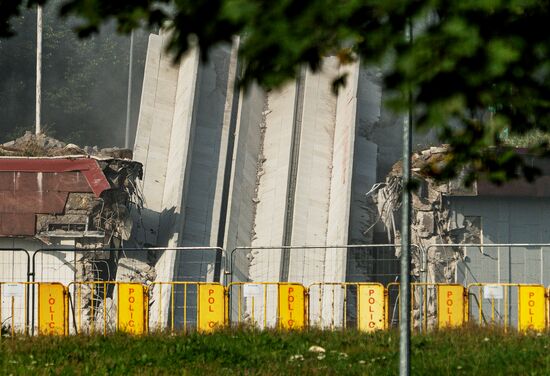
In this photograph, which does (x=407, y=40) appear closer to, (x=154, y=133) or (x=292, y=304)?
(x=292, y=304)

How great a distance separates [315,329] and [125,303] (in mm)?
3901

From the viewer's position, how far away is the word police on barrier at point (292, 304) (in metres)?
20.0

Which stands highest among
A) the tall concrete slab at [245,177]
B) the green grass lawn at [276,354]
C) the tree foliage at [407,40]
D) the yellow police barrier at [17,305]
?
the tall concrete slab at [245,177]

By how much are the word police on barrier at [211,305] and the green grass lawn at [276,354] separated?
9.10 feet

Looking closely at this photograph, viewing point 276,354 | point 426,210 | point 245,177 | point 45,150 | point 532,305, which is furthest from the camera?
point 245,177

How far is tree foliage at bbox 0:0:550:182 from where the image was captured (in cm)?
561

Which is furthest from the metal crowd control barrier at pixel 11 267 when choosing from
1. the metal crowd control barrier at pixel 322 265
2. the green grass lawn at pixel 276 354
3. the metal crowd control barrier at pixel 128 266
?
the green grass lawn at pixel 276 354

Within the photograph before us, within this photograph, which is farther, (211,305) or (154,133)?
(154,133)

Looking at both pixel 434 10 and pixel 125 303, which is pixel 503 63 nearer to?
pixel 434 10

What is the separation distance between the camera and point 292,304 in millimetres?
20094

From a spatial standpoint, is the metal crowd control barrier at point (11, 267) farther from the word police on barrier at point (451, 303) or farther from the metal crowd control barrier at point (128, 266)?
the word police on barrier at point (451, 303)

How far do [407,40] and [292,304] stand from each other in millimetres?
14411

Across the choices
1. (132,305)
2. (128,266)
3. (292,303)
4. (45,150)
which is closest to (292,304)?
(292,303)

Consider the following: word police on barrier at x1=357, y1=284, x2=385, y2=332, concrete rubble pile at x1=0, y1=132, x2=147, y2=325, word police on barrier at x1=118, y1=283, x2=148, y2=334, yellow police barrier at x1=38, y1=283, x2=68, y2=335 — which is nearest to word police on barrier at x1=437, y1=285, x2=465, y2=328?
word police on barrier at x1=357, y1=284, x2=385, y2=332
